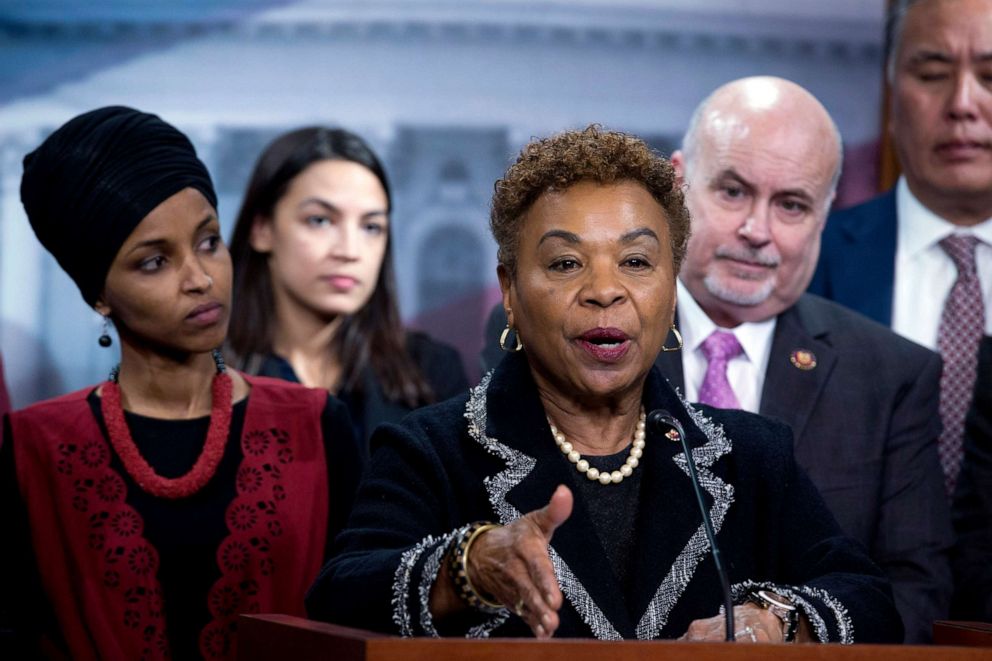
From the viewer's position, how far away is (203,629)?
2623mm

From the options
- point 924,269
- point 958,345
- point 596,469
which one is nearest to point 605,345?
point 596,469

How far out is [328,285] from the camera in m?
4.12

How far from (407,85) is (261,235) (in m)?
0.75

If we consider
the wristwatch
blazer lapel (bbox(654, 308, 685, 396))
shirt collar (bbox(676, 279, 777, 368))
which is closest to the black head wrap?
blazer lapel (bbox(654, 308, 685, 396))

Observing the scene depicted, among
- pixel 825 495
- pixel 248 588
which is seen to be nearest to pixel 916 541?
pixel 825 495

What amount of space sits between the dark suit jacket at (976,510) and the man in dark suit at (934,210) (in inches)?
20.2

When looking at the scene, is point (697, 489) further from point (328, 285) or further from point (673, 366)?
point (328, 285)

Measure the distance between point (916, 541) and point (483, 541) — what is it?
4.96ft

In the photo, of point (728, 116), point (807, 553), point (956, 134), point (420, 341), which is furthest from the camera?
point (420, 341)

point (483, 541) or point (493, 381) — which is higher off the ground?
point (493, 381)

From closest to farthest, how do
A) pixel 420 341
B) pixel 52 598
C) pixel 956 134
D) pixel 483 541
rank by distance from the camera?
pixel 483 541
pixel 52 598
pixel 956 134
pixel 420 341

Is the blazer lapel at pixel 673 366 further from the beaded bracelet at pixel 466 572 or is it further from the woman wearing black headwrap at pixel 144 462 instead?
the beaded bracelet at pixel 466 572

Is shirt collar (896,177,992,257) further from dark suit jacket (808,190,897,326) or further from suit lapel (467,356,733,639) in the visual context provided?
suit lapel (467,356,733,639)

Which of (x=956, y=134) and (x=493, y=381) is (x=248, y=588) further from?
(x=956, y=134)
